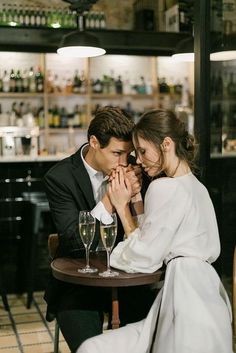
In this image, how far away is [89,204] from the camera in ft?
9.58

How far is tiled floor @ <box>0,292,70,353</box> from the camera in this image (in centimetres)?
396

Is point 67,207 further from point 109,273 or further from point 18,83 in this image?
point 18,83

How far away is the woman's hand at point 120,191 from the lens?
2.72 metres

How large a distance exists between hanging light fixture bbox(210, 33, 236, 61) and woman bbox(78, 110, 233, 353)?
748 mm

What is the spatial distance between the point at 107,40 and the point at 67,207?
3.94m

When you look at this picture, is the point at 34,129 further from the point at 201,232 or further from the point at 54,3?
the point at 201,232

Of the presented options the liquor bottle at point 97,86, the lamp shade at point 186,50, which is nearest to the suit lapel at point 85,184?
the lamp shade at point 186,50

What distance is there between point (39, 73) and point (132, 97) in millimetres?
1212

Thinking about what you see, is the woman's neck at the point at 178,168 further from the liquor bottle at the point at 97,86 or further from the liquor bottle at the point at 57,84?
the liquor bottle at the point at 97,86

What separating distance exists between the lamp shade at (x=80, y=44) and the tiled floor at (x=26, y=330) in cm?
216

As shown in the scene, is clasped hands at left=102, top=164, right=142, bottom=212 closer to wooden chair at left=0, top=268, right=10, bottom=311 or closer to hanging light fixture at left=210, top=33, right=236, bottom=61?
hanging light fixture at left=210, top=33, right=236, bottom=61

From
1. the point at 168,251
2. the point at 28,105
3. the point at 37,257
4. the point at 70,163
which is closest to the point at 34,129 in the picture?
the point at 28,105

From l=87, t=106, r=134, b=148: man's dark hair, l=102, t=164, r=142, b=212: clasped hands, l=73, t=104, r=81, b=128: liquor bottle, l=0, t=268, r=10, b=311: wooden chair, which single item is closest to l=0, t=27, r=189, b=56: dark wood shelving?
l=73, t=104, r=81, b=128: liquor bottle

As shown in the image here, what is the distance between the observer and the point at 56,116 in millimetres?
7035
